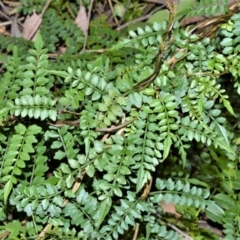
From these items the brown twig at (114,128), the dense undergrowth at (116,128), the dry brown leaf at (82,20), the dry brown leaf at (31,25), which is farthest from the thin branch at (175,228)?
the dry brown leaf at (31,25)

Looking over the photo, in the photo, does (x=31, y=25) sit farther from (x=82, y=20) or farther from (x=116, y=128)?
(x=116, y=128)

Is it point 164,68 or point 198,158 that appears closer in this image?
point 164,68

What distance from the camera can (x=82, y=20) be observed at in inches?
110

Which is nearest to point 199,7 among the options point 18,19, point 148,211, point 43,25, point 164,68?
point 164,68

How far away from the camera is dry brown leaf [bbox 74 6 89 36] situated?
2787 mm

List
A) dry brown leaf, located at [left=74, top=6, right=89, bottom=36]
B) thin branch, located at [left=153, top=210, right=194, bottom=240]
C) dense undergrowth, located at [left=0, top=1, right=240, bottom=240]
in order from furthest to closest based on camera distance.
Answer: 1. dry brown leaf, located at [left=74, top=6, right=89, bottom=36]
2. thin branch, located at [left=153, top=210, right=194, bottom=240]
3. dense undergrowth, located at [left=0, top=1, right=240, bottom=240]

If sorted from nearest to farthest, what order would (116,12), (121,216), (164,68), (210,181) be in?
(164,68) → (121,216) → (210,181) → (116,12)

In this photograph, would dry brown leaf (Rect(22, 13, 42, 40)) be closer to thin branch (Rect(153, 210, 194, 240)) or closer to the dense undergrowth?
the dense undergrowth

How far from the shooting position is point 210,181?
2236 millimetres

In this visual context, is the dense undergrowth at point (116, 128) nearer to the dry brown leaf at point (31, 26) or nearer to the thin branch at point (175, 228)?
the thin branch at point (175, 228)

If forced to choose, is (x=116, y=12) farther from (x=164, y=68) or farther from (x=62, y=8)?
(x=164, y=68)

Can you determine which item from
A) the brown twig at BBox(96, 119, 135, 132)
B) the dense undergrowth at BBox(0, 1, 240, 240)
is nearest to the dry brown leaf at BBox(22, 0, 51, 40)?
the dense undergrowth at BBox(0, 1, 240, 240)

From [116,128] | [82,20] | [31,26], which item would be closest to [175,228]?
[116,128]

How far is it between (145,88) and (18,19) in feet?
4.54
